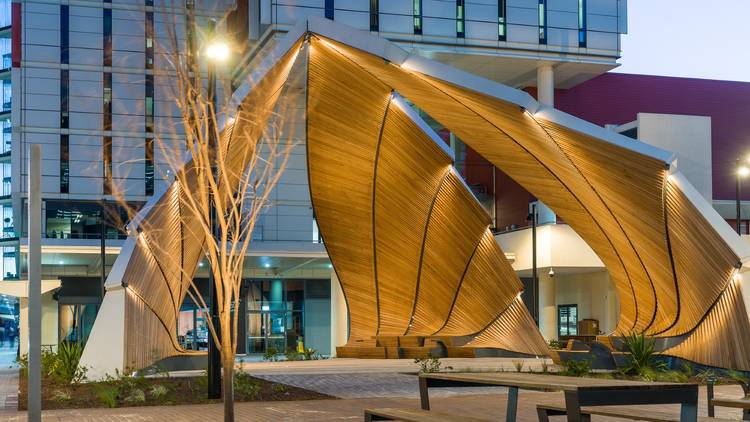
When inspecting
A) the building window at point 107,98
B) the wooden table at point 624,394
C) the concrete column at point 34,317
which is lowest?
the wooden table at point 624,394

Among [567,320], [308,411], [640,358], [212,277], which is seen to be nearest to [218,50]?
[212,277]

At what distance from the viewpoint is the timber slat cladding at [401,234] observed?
26.8m

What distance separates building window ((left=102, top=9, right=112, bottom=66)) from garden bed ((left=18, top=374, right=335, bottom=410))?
110 ft

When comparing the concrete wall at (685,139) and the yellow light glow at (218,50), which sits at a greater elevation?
the concrete wall at (685,139)

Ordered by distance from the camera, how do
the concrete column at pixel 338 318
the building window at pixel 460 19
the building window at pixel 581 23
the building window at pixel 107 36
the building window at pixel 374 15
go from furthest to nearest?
the building window at pixel 107 36 < the building window at pixel 581 23 < the building window at pixel 460 19 < the building window at pixel 374 15 < the concrete column at pixel 338 318

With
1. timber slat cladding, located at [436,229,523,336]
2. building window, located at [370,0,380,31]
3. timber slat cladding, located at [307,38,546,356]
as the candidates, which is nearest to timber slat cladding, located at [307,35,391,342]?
timber slat cladding, located at [307,38,546,356]

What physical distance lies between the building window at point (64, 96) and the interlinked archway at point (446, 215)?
80.1ft

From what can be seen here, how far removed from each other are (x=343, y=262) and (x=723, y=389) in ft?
49.0

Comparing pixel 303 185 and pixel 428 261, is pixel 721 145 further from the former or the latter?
pixel 428 261

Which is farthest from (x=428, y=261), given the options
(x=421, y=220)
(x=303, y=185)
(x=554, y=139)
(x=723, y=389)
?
(x=303, y=185)

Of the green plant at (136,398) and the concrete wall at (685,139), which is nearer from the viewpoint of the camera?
the green plant at (136,398)

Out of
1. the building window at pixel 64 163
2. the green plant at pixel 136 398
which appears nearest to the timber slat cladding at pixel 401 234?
the green plant at pixel 136 398

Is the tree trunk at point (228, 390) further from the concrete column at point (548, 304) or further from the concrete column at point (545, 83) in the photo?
the concrete column at point (545, 83)

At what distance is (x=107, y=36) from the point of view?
50906mm
